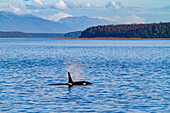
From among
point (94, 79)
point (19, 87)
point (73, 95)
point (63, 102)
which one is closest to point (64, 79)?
point (94, 79)

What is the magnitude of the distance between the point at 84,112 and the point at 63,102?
3.80m

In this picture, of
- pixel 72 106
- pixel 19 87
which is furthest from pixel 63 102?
pixel 19 87

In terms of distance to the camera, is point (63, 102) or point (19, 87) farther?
point (19, 87)

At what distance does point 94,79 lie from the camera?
41281 millimetres

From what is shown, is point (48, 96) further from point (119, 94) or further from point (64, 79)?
point (64, 79)

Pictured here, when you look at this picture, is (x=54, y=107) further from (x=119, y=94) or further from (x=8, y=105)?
(x=119, y=94)

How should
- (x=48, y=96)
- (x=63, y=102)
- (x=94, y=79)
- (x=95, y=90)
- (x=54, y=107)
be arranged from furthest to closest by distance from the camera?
(x=94, y=79)
(x=95, y=90)
(x=48, y=96)
(x=63, y=102)
(x=54, y=107)

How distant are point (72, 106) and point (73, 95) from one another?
4650mm

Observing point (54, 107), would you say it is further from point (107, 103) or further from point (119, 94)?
point (119, 94)

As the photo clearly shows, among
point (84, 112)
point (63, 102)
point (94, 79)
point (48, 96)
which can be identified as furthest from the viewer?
point (94, 79)

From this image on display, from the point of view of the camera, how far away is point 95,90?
107 ft

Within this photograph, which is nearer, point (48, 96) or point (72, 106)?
point (72, 106)

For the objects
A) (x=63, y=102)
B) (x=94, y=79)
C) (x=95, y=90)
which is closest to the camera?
(x=63, y=102)

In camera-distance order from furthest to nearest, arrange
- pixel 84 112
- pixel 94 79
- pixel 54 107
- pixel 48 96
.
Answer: pixel 94 79 < pixel 48 96 < pixel 54 107 < pixel 84 112
